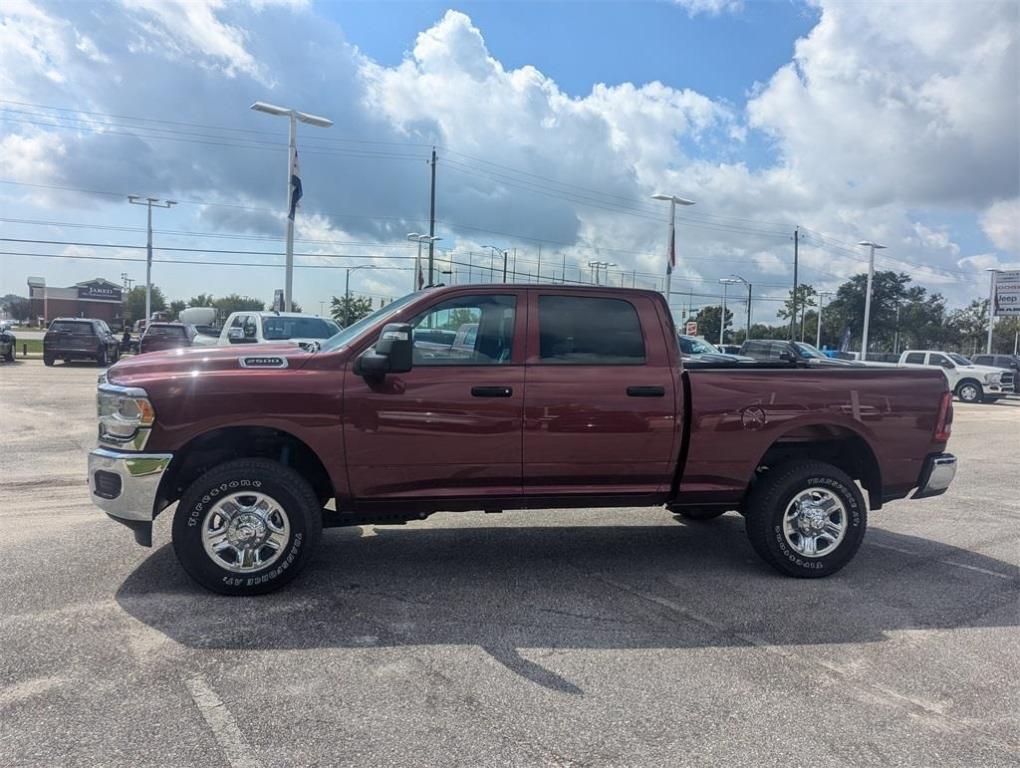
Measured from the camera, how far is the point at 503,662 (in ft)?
12.0

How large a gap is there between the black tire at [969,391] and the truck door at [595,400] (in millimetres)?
25937

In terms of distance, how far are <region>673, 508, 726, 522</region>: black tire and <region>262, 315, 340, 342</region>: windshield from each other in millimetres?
9163

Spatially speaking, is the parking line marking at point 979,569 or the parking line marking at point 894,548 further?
the parking line marking at point 894,548

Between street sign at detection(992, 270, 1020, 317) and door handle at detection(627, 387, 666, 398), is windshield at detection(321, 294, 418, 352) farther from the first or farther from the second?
street sign at detection(992, 270, 1020, 317)

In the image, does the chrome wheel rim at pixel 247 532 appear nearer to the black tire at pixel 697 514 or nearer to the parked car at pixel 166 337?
the black tire at pixel 697 514

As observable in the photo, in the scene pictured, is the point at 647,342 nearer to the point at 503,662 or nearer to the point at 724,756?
the point at 503,662

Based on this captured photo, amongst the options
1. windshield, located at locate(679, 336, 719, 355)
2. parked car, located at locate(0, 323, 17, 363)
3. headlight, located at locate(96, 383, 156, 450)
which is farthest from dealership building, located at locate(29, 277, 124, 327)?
headlight, located at locate(96, 383, 156, 450)

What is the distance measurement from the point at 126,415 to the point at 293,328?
1007cm

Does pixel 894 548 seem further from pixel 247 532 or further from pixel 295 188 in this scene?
pixel 295 188

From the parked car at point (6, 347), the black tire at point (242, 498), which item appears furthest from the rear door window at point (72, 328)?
the black tire at point (242, 498)

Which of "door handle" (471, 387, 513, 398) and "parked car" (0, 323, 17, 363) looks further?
"parked car" (0, 323, 17, 363)

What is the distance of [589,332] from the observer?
488cm

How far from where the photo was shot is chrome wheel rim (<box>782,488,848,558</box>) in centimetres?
502

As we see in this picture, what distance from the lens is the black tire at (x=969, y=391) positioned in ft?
84.6
